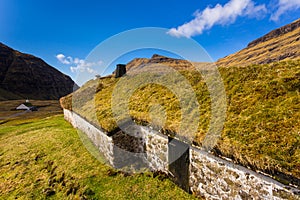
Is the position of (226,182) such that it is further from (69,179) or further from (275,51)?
(275,51)

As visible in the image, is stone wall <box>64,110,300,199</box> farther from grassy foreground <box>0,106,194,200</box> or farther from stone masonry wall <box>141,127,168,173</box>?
grassy foreground <box>0,106,194,200</box>

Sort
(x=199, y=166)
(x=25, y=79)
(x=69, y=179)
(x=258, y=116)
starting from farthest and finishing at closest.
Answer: (x=25, y=79) → (x=69, y=179) → (x=199, y=166) → (x=258, y=116)

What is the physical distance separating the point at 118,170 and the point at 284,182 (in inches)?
268

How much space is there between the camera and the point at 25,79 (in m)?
144

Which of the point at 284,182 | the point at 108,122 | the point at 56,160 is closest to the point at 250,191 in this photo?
the point at 284,182

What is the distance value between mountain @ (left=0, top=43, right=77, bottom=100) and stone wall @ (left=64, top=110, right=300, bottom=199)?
142 meters

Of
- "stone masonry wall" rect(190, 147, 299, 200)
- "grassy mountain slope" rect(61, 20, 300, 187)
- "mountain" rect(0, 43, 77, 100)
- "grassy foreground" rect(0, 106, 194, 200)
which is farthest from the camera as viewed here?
"mountain" rect(0, 43, 77, 100)

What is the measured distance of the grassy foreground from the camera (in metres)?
7.03

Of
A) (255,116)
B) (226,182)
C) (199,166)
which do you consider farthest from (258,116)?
(199,166)

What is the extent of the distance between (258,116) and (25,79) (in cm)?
17397

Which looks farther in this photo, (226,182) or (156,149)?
(156,149)

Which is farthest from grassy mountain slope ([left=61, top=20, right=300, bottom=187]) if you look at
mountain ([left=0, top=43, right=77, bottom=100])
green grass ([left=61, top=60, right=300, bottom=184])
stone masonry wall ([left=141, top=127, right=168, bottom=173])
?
mountain ([left=0, top=43, right=77, bottom=100])

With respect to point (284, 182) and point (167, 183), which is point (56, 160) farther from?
point (284, 182)

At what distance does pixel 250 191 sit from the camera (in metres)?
4.32
